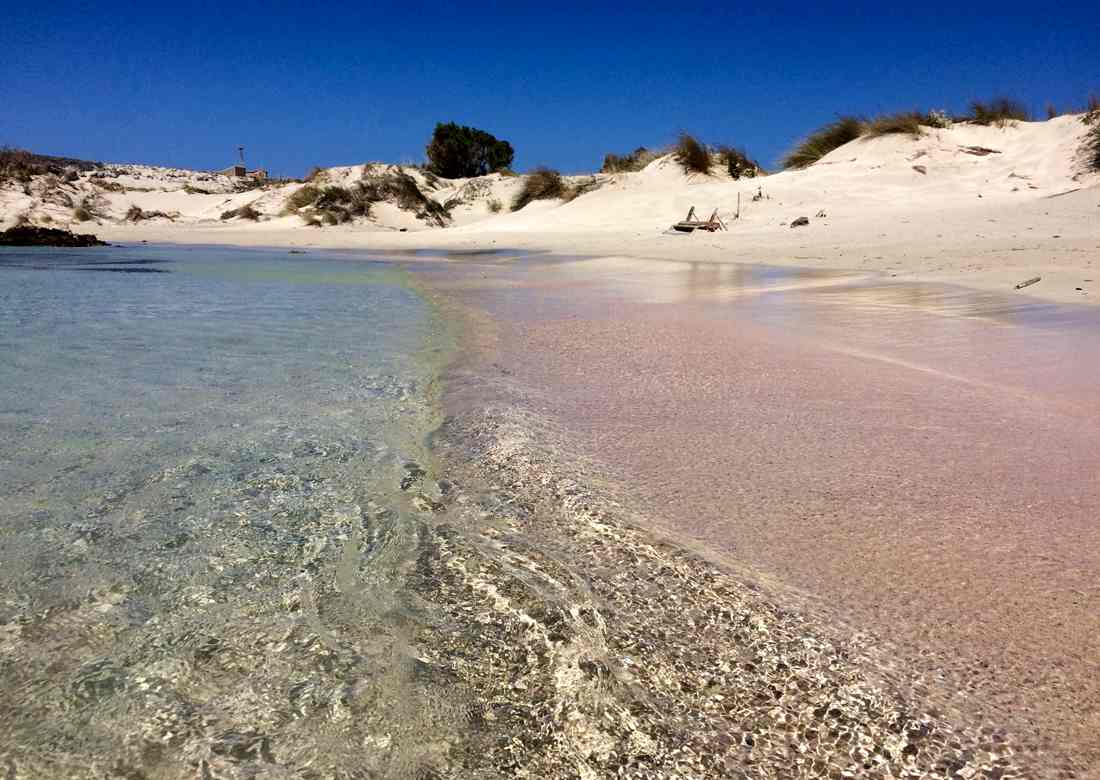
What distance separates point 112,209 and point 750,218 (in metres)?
20.4

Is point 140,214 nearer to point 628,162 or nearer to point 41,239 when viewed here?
point 41,239

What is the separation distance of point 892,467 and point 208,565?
133cm

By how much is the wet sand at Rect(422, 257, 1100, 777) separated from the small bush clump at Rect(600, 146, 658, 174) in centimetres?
1729

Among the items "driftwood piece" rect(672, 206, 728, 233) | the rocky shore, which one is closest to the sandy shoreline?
"driftwood piece" rect(672, 206, 728, 233)

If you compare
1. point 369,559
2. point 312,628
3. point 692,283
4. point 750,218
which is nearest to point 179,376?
point 369,559

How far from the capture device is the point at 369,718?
84 centimetres

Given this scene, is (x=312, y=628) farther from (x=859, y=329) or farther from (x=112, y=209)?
(x=112, y=209)

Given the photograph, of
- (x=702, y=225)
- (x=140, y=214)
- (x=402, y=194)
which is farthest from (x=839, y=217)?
(x=140, y=214)

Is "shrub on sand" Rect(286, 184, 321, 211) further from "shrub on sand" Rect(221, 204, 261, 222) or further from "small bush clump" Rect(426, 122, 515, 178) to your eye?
"small bush clump" Rect(426, 122, 515, 178)

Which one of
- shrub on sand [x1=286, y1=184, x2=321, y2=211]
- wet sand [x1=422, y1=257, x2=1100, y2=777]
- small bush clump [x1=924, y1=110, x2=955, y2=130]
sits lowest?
wet sand [x1=422, y1=257, x2=1100, y2=777]

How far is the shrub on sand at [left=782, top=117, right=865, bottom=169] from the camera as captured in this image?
1541 centimetres

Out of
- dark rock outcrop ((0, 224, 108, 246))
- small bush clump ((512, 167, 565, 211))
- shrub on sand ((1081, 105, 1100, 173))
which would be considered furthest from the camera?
Answer: small bush clump ((512, 167, 565, 211))

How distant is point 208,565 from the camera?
1.18 metres

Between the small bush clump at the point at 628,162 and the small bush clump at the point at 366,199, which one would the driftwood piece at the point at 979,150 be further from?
the small bush clump at the point at 366,199
